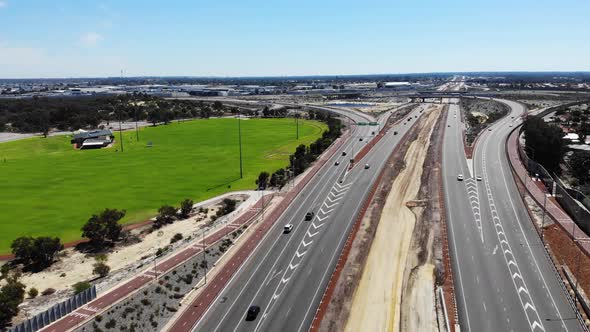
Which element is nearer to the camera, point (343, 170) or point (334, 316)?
point (334, 316)

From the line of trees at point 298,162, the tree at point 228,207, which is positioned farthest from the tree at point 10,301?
the line of trees at point 298,162

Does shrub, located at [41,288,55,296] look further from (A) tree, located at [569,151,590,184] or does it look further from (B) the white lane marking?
(A) tree, located at [569,151,590,184]

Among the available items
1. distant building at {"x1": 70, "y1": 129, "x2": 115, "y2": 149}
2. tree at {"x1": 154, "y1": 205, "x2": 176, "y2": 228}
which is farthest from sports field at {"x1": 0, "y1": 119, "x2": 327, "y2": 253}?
tree at {"x1": 154, "y1": 205, "x2": 176, "y2": 228}

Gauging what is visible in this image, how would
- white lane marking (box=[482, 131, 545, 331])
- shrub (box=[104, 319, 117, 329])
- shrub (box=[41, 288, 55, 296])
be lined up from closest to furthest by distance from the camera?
shrub (box=[104, 319, 117, 329])
white lane marking (box=[482, 131, 545, 331])
shrub (box=[41, 288, 55, 296])

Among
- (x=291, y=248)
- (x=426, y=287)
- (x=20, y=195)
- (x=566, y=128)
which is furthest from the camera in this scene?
(x=566, y=128)

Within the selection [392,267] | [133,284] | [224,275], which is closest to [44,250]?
[133,284]

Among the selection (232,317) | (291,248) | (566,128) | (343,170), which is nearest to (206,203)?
(291,248)

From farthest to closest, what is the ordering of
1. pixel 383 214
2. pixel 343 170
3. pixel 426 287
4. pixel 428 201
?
pixel 343 170 → pixel 428 201 → pixel 383 214 → pixel 426 287

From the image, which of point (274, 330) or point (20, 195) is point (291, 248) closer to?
point (274, 330)

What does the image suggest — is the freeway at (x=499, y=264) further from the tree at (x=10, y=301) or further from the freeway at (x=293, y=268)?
the tree at (x=10, y=301)
